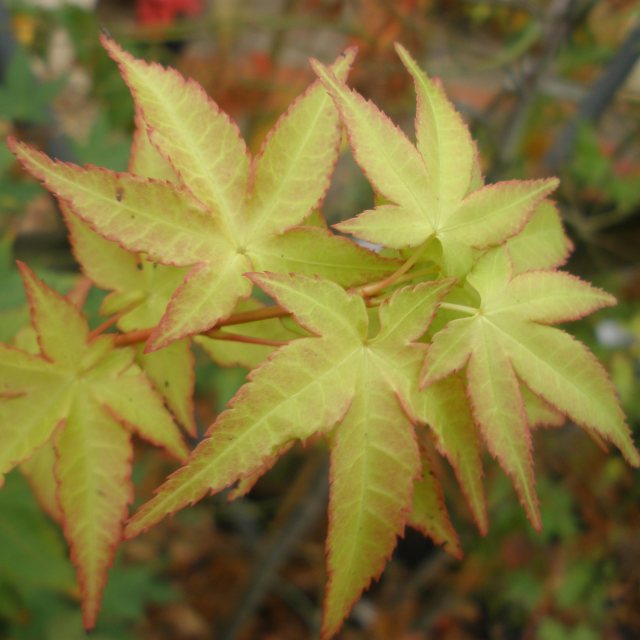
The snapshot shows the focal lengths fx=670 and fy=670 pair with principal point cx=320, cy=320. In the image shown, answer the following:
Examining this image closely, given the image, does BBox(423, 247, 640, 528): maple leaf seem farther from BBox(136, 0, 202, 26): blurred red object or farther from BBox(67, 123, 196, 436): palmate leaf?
BBox(136, 0, 202, 26): blurred red object

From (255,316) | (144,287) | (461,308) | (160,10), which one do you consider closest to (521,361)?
(461,308)

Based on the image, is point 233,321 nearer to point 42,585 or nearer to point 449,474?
point 42,585

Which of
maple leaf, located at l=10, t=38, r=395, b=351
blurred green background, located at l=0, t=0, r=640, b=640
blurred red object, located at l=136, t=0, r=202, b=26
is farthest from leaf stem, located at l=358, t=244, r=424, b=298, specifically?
blurred red object, located at l=136, t=0, r=202, b=26

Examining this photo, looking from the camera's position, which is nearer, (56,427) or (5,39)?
(56,427)

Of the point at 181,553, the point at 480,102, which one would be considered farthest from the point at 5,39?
the point at 480,102

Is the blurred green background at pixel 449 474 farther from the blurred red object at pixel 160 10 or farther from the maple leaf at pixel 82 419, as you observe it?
the maple leaf at pixel 82 419

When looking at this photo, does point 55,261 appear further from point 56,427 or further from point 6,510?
point 56,427
